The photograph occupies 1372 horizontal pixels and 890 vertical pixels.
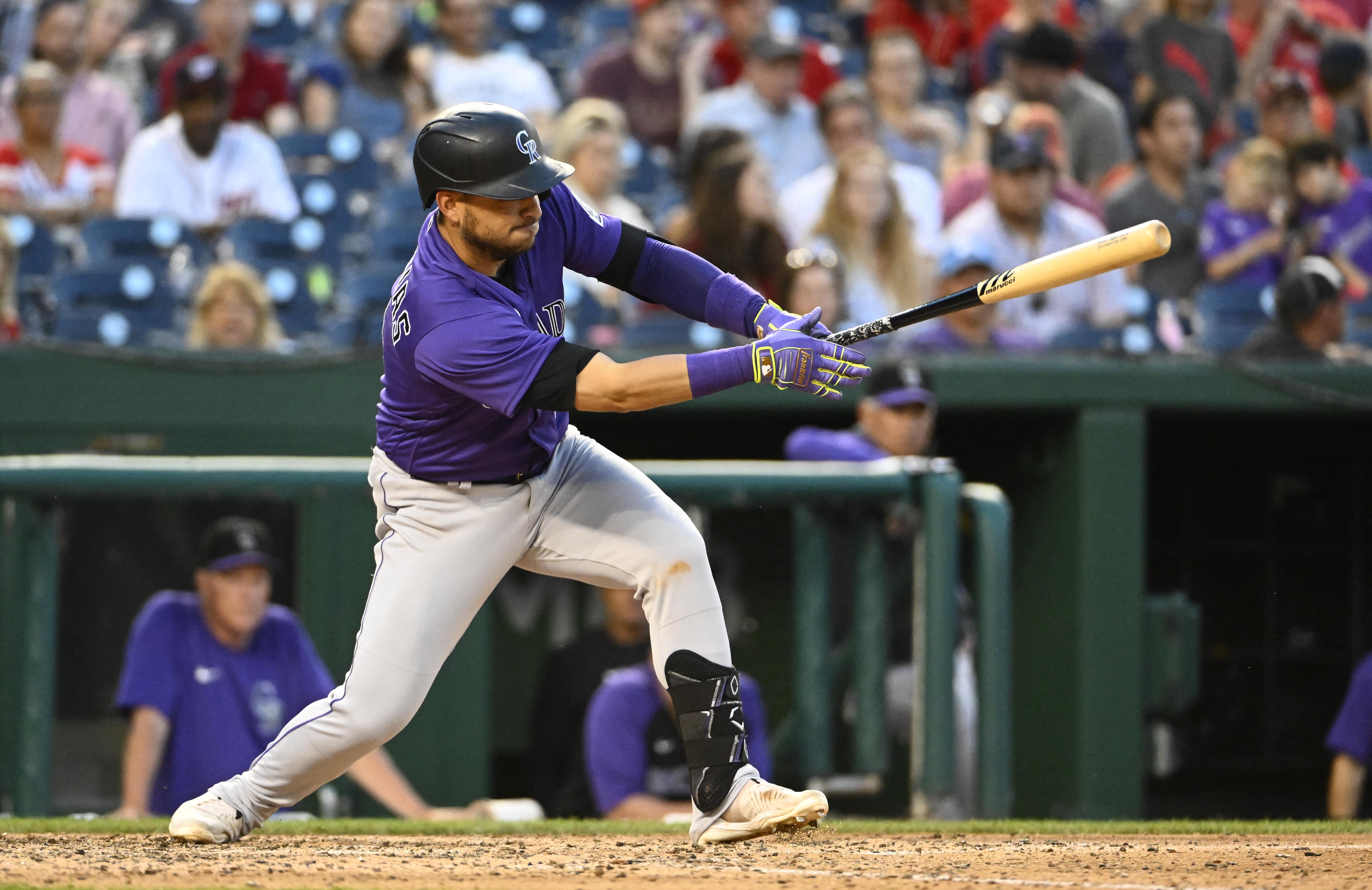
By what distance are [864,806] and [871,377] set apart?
1421 millimetres

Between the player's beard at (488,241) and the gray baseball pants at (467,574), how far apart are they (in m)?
0.46

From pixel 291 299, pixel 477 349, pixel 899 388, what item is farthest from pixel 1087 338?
pixel 477 349

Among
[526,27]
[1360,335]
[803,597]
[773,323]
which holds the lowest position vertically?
[803,597]

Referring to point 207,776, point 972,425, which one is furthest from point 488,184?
point 972,425

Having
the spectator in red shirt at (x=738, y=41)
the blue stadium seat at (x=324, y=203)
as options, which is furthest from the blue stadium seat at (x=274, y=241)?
the spectator in red shirt at (x=738, y=41)

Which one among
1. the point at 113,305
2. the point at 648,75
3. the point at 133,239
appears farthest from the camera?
the point at 648,75

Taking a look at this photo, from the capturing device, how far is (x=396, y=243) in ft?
23.4

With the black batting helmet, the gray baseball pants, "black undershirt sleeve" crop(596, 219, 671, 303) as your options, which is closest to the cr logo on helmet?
the black batting helmet

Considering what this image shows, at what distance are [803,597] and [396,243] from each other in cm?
250

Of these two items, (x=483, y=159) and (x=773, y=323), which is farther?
(x=773, y=323)

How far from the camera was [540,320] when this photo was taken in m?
3.74

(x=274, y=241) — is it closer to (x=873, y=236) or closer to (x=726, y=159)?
(x=726, y=159)

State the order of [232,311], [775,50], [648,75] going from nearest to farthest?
[232,311]
[775,50]
[648,75]

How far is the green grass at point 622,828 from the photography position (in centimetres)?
438
